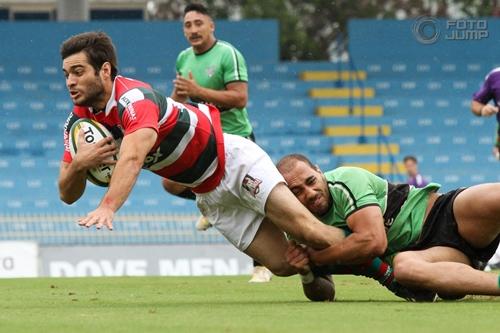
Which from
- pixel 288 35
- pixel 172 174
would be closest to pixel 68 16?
pixel 288 35

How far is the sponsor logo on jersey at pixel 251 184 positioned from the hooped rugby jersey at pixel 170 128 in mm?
188

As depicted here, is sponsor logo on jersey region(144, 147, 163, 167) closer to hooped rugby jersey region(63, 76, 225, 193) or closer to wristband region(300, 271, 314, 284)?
hooped rugby jersey region(63, 76, 225, 193)

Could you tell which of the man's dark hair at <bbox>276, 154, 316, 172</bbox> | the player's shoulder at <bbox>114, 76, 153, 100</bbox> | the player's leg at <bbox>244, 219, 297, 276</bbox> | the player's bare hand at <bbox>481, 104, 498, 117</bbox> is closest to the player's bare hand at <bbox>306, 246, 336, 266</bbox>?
the player's leg at <bbox>244, 219, 297, 276</bbox>

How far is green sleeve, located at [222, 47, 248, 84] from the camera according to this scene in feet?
36.5

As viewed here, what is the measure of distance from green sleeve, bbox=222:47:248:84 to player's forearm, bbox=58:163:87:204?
328 centimetres

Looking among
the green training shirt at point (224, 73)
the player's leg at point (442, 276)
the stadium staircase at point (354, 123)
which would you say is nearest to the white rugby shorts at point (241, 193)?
the player's leg at point (442, 276)

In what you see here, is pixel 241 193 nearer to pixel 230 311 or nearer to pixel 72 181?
pixel 72 181

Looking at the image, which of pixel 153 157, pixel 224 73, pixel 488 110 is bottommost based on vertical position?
pixel 488 110

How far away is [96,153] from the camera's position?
7.59 metres

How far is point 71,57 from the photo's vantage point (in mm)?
7668

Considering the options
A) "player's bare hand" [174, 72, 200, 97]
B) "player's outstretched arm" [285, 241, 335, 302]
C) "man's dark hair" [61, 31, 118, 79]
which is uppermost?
"man's dark hair" [61, 31, 118, 79]

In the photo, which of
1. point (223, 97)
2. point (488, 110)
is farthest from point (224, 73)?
point (488, 110)

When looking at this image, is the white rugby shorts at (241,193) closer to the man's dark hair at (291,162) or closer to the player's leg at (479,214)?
the man's dark hair at (291,162)

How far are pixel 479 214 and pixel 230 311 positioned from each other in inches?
68.1
